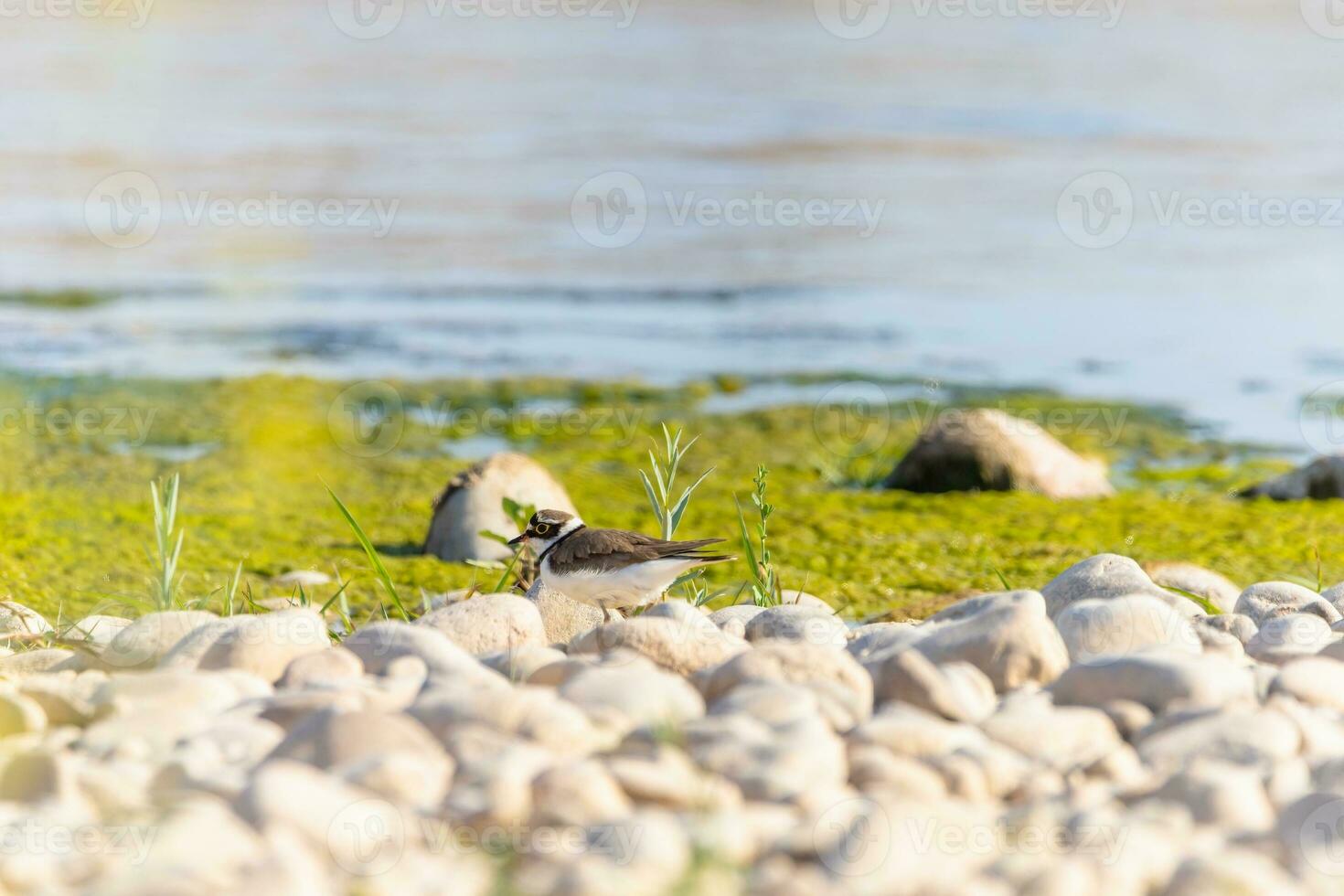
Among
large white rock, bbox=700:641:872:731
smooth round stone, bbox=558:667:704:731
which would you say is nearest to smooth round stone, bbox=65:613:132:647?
smooth round stone, bbox=558:667:704:731

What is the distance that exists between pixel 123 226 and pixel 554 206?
4.01 m

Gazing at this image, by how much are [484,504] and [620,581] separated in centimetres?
180

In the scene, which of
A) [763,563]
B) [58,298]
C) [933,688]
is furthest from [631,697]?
[58,298]

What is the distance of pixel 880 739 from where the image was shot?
2381 millimetres

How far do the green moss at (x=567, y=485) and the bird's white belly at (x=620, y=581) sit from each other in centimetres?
87

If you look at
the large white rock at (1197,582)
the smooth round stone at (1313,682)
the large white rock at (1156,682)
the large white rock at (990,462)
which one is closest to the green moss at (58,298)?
the large white rock at (990,462)

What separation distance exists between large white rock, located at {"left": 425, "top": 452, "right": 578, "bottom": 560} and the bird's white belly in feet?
5.09

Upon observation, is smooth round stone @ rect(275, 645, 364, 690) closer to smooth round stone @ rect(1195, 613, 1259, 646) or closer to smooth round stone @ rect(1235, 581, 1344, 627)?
smooth round stone @ rect(1195, 613, 1259, 646)

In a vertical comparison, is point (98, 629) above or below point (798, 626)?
below

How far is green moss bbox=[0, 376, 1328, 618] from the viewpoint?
5.02 metres

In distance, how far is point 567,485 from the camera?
6.40 metres

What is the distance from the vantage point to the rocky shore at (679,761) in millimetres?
1962

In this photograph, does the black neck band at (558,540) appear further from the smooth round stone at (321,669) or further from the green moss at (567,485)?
the green moss at (567,485)

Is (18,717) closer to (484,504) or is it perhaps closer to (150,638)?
(150,638)
